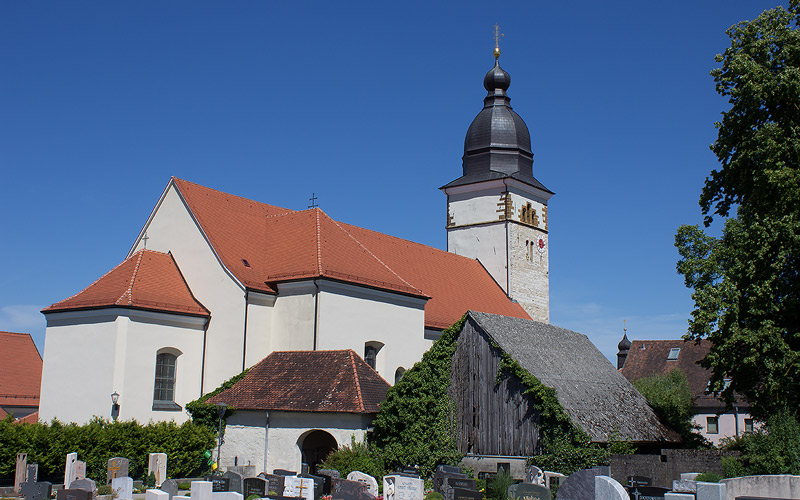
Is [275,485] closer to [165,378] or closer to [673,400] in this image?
[165,378]

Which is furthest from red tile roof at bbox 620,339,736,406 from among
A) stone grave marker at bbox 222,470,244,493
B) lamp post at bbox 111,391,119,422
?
stone grave marker at bbox 222,470,244,493

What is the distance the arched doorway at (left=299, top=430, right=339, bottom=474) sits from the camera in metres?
23.4

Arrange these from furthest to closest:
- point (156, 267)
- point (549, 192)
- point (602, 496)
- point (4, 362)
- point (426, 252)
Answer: point (549, 192)
point (4, 362)
point (426, 252)
point (156, 267)
point (602, 496)

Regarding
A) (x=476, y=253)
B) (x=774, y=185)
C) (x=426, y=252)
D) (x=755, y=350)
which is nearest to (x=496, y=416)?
(x=755, y=350)

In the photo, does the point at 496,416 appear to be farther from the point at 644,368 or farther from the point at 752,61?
the point at 644,368

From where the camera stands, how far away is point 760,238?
20.5 m

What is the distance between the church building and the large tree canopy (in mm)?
10999

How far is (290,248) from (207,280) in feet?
10.4

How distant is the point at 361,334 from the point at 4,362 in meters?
24.0

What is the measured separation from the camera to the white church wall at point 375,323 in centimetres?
2709

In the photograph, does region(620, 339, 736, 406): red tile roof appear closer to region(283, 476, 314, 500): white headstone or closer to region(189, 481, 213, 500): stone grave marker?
region(283, 476, 314, 500): white headstone

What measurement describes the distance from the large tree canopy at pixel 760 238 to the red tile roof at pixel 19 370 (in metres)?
33.3

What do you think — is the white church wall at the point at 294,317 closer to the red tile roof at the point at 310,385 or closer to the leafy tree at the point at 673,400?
the red tile roof at the point at 310,385

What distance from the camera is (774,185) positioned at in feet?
67.2
